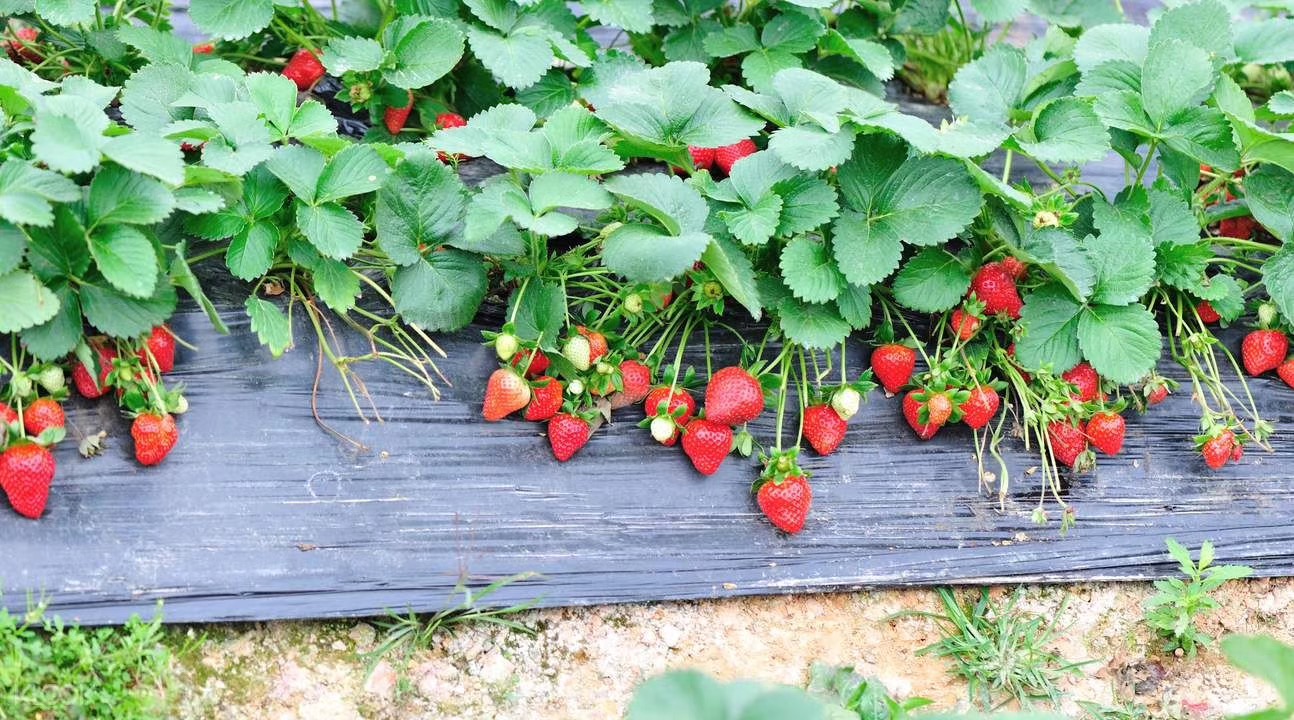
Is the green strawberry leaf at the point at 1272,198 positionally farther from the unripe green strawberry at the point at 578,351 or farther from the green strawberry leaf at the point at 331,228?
the green strawberry leaf at the point at 331,228

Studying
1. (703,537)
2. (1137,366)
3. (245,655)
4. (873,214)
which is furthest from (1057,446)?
(245,655)

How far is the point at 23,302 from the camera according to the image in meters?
1.56

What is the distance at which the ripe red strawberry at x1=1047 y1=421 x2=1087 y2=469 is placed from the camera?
1.96m

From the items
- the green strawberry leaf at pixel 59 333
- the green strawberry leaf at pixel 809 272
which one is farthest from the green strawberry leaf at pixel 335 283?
the green strawberry leaf at pixel 809 272

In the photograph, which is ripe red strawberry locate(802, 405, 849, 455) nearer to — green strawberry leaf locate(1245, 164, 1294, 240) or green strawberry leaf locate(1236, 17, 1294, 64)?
green strawberry leaf locate(1245, 164, 1294, 240)

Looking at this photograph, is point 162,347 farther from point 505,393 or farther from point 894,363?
point 894,363

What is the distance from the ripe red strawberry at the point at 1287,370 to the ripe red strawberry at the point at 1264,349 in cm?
1

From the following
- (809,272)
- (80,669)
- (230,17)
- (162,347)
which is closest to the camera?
(80,669)

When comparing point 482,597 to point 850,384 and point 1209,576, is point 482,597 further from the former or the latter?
point 1209,576

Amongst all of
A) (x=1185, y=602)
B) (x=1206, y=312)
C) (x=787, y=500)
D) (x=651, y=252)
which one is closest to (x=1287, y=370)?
(x=1206, y=312)

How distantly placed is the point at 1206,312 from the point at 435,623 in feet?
4.78

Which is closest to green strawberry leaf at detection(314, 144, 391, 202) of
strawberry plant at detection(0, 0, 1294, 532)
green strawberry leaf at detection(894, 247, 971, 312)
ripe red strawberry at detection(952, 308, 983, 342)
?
strawberry plant at detection(0, 0, 1294, 532)

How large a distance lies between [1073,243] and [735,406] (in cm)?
63

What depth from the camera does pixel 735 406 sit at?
1.82m
